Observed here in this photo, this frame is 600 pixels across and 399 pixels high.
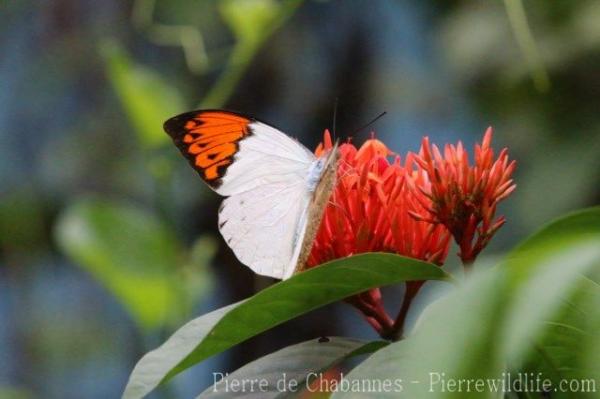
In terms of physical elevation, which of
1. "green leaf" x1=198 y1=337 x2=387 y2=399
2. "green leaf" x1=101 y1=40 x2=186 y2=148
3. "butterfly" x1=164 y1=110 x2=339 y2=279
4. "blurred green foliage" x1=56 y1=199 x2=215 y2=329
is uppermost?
"green leaf" x1=101 y1=40 x2=186 y2=148

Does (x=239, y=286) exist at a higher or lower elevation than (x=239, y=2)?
lower

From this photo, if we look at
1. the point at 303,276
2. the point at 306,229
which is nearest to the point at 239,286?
the point at 306,229

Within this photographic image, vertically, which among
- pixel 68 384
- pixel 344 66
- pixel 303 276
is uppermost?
pixel 344 66

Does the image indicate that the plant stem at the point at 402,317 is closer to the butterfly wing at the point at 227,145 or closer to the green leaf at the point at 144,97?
the butterfly wing at the point at 227,145

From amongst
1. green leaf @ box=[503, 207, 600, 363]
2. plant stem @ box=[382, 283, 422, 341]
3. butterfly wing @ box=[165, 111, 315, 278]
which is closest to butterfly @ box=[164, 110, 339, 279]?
butterfly wing @ box=[165, 111, 315, 278]

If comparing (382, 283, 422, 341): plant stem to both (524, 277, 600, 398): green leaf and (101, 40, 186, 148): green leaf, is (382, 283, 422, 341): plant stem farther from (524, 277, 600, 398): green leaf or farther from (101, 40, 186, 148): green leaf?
(101, 40, 186, 148): green leaf

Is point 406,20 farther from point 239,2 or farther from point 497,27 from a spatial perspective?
point 239,2
